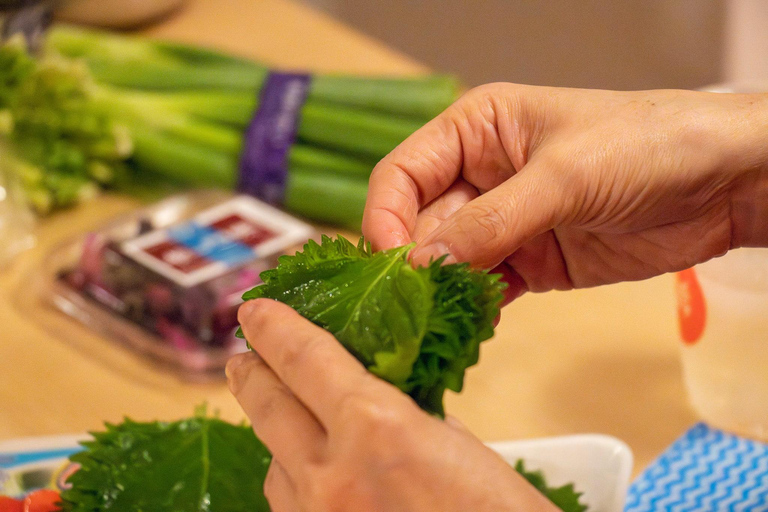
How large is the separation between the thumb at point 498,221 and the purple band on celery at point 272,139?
966 mm

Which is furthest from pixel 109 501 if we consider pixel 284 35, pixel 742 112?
pixel 284 35

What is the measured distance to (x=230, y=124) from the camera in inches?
71.8

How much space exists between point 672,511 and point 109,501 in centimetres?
68

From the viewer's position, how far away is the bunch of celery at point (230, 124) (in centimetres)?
168

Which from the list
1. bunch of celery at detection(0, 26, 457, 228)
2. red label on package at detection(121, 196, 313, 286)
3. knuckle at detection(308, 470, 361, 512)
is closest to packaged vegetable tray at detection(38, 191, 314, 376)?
red label on package at detection(121, 196, 313, 286)

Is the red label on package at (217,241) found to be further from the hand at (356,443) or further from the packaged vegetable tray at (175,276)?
the hand at (356,443)

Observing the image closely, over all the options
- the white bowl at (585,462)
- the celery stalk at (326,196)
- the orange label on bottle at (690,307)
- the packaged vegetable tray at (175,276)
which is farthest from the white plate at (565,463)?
the celery stalk at (326,196)

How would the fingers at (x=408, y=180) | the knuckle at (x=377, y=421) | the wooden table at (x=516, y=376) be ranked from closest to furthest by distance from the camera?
the knuckle at (x=377, y=421)
the fingers at (x=408, y=180)
the wooden table at (x=516, y=376)

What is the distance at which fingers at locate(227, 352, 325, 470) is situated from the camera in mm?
669

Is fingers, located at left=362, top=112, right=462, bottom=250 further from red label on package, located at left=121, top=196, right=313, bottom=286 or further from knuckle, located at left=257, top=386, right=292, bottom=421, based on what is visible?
red label on package, located at left=121, top=196, right=313, bottom=286

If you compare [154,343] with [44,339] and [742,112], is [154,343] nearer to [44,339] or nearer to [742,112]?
[44,339]

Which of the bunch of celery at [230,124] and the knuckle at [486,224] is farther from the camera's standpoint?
the bunch of celery at [230,124]

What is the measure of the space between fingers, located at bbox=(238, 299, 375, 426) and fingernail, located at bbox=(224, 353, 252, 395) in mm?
42

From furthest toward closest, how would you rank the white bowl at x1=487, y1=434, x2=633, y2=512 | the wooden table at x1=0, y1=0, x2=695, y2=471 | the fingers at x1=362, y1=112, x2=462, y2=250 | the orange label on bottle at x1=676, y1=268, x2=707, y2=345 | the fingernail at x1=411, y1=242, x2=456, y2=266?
the wooden table at x1=0, y1=0, x2=695, y2=471 → the orange label on bottle at x1=676, y1=268, x2=707, y2=345 → the white bowl at x1=487, y1=434, x2=633, y2=512 → the fingers at x1=362, y1=112, x2=462, y2=250 → the fingernail at x1=411, y1=242, x2=456, y2=266
